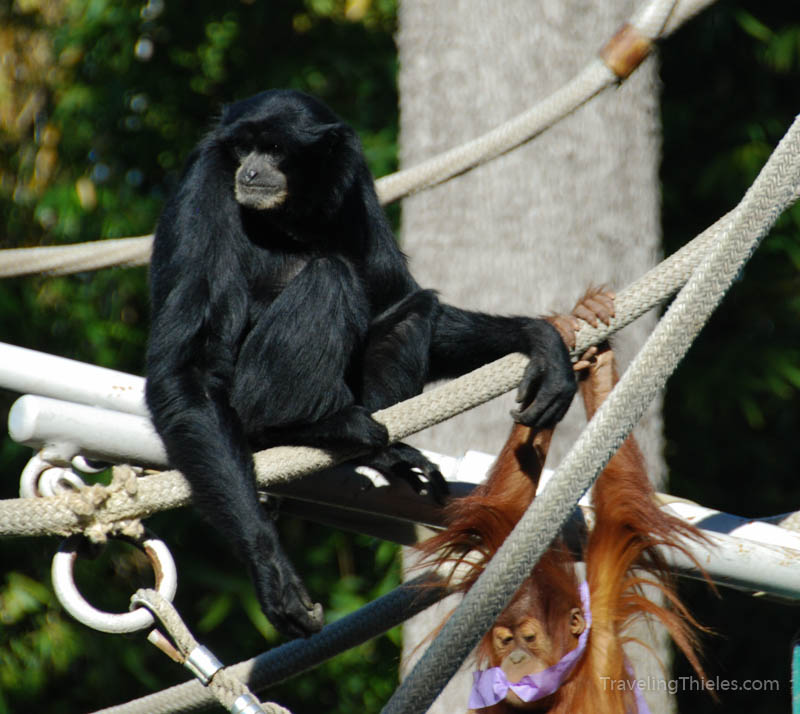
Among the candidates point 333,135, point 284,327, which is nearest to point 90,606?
point 284,327

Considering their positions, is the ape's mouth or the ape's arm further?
the ape's mouth

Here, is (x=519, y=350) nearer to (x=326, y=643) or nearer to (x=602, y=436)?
(x=326, y=643)

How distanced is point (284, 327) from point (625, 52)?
1.72 metres

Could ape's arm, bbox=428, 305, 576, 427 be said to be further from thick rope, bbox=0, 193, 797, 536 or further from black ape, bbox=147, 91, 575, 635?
thick rope, bbox=0, 193, 797, 536

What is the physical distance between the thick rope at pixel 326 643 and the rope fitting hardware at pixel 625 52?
205cm

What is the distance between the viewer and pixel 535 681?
3.12m

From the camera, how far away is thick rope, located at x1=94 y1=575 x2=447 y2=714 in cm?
336

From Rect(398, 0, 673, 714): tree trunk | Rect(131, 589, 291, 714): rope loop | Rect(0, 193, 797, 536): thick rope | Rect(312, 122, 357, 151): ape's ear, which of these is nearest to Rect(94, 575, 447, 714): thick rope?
Rect(0, 193, 797, 536): thick rope

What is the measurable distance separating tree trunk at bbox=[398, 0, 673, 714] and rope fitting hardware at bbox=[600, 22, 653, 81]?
63 cm

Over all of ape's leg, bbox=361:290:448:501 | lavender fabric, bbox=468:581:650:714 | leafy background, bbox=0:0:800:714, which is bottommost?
leafy background, bbox=0:0:800:714

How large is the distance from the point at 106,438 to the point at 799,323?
570 centimetres

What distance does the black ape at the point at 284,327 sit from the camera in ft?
10.1

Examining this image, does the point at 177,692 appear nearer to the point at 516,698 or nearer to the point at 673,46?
the point at 516,698

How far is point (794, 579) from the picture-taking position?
2.93 m
